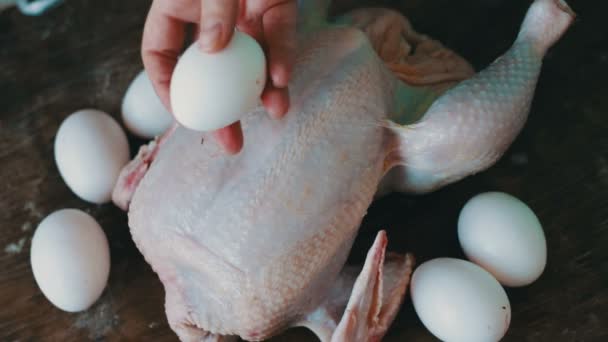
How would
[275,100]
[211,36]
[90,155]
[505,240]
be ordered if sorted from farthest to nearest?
[90,155] < [505,240] < [275,100] < [211,36]

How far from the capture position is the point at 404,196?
4.62 ft

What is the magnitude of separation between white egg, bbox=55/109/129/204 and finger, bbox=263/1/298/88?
0.44 meters

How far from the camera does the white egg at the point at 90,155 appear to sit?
1328 mm

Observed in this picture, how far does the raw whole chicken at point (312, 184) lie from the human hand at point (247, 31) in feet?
0.21

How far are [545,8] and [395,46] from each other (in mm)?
282

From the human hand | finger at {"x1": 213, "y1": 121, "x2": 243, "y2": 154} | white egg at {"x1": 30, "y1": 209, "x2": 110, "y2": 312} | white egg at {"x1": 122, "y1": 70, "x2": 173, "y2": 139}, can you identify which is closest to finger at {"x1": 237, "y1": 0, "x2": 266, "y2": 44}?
the human hand

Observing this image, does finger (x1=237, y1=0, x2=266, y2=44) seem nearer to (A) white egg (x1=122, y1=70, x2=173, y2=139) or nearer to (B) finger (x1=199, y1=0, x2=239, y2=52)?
(B) finger (x1=199, y1=0, x2=239, y2=52)

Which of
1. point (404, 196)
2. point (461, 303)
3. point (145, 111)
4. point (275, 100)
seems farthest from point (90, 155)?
point (461, 303)

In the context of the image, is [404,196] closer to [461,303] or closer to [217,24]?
[461,303]

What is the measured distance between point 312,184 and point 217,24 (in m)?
0.31

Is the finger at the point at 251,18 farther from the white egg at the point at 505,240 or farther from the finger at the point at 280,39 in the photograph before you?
the white egg at the point at 505,240

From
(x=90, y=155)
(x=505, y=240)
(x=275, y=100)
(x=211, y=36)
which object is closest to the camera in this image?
(x=211, y=36)

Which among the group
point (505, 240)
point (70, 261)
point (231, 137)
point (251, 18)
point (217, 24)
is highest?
point (217, 24)

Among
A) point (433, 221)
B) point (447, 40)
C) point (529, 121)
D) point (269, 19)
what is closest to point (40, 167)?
point (269, 19)
